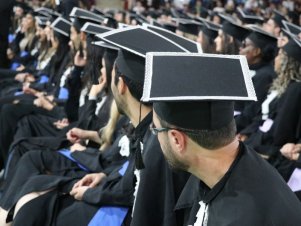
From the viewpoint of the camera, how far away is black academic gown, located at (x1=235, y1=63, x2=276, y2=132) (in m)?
4.05

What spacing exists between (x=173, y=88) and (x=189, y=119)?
107mm

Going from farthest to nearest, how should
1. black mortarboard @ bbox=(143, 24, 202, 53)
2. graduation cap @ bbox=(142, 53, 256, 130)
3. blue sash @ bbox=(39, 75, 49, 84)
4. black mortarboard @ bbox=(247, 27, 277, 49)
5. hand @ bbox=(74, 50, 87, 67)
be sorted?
blue sash @ bbox=(39, 75, 49, 84) → hand @ bbox=(74, 50, 87, 67) → black mortarboard @ bbox=(247, 27, 277, 49) → black mortarboard @ bbox=(143, 24, 202, 53) → graduation cap @ bbox=(142, 53, 256, 130)

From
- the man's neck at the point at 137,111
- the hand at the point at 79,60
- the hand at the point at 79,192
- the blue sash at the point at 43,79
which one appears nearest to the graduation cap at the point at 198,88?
the man's neck at the point at 137,111

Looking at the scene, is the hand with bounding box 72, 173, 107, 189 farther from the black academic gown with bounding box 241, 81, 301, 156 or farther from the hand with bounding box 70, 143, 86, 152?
the black academic gown with bounding box 241, 81, 301, 156

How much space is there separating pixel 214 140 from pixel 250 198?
0.21 m

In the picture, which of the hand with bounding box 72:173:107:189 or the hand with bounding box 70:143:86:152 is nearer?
the hand with bounding box 72:173:107:189

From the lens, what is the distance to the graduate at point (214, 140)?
1381mm

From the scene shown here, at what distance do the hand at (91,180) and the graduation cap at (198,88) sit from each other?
49.3 inches

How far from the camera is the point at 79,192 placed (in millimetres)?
2570

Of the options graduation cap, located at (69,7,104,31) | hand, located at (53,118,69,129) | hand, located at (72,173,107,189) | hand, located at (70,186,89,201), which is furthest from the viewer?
graduation cap, located at (69,7,104,31)

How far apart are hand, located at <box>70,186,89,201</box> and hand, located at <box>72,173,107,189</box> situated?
0.06 m

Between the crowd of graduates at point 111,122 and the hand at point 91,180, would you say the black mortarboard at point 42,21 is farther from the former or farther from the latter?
the hand at point 91,180

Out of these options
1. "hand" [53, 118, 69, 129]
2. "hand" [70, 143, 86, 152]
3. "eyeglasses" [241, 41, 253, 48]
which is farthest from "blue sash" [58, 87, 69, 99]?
"eyeglasses" [241, 41, 253, 48]

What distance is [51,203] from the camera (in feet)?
8.54
